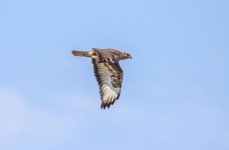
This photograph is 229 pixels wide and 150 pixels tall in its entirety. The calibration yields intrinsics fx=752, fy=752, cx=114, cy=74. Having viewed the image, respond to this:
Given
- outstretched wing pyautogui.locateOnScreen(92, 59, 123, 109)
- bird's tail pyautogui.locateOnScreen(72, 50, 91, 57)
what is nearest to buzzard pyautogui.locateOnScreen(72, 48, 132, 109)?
outstretched wing pyautogui.locateOnScreen(92, 59, 123, 109)

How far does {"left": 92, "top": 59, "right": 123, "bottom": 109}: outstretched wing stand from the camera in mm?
19125

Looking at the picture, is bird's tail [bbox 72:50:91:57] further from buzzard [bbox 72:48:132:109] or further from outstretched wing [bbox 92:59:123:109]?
outstretched wing [bbox 92:59:123:109]

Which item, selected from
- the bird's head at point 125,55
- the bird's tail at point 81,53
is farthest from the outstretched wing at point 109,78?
the bird's tail at point 81,53

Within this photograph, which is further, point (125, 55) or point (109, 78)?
point (109, 78)

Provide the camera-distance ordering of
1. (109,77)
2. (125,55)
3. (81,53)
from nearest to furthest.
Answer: (81,53) → (125,55) → (109,77)

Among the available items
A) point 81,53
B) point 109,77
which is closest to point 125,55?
point 109,77

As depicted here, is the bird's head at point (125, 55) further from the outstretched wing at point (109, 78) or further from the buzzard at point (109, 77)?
the outstretched wing at point (109, 78)

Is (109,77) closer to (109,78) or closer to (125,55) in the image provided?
(109,78)

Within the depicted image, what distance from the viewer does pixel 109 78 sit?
19.4 m

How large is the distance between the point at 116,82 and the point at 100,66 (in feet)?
1.93

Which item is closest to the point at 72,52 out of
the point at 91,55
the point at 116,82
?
the point at 91,55

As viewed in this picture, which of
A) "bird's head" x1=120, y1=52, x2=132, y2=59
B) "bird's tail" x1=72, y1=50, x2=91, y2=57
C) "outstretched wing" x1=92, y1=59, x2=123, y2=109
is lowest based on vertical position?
"outstretched wing" x1=92, y1=59, x2=123, y2=109

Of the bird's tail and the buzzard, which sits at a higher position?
the bird's tail

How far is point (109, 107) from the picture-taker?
18.8m
